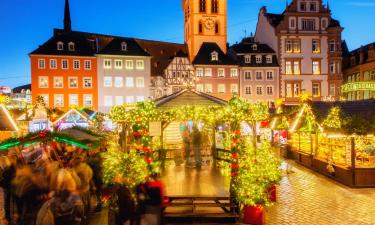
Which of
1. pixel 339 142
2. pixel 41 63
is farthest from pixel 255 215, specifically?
pixel 41 63

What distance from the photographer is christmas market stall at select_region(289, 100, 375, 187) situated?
14891mm

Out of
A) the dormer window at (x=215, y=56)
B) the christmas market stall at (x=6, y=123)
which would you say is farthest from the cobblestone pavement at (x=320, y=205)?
the dormer window at (x=215, y=56)

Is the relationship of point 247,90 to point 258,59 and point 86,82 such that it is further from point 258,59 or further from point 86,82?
point 86,82

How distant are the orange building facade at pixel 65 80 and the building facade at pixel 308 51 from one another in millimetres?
22797

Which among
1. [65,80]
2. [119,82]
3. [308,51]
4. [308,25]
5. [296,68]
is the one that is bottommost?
[119,82]

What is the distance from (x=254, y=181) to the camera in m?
9.95

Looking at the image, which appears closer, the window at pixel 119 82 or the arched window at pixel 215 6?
the window at pixel 119 82

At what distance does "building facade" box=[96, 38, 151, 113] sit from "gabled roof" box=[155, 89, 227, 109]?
1373 inches

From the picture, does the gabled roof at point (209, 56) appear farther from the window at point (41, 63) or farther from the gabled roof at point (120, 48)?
the window at point (41, 63)

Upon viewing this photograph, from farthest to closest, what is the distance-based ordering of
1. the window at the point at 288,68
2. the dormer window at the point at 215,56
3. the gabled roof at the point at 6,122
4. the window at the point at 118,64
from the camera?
the dormer window at the point at 215,56 < the window at the point at 288,68 < the window at the point at 118,64 < the gabled roof at the point at 6,122

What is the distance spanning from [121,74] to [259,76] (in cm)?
1683

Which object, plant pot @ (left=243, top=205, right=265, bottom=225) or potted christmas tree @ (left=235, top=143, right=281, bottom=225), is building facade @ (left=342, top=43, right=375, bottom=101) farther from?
plant pot @ (left=243, top=205, right=265, bottom=225)

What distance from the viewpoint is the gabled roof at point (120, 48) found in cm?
4934

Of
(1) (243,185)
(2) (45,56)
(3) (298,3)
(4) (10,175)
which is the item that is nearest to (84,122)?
(4) (10,175)
